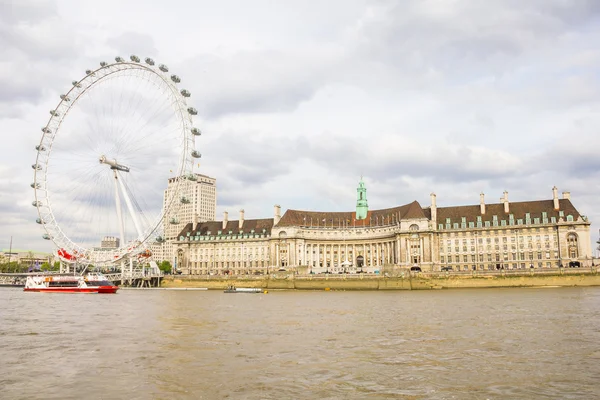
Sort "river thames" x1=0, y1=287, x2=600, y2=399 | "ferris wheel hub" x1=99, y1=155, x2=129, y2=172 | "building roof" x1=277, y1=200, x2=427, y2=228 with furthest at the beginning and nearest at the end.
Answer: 1. "building roof" x1=277, y1=200, x2=427, y2=228
2. "ferris wheel hub" x1=99, y1=155, x2=129, y2=172
3. "river thames" x1=0, y1=287, x2=600, y2=399

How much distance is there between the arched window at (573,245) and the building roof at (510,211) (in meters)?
3.91

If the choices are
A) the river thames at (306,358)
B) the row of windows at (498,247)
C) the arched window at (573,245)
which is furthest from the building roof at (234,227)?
the river thames at (306,358)

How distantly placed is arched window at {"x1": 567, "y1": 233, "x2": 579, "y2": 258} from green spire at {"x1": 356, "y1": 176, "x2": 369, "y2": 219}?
5669cm

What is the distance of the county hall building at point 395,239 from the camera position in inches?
4702

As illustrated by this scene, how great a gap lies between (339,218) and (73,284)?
7860 cm

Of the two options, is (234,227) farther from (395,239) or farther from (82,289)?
(82,289)

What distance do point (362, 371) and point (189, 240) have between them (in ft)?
472

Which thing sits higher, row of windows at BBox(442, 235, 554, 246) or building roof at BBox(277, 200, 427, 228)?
building roof at BBox(277, 200, 427, 228)

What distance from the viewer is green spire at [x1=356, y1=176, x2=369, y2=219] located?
519 ft

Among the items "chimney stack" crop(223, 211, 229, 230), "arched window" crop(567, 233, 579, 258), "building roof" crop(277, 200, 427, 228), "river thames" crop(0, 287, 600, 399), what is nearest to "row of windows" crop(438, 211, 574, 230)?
"arched window" crop(567, 233, 579, 258)

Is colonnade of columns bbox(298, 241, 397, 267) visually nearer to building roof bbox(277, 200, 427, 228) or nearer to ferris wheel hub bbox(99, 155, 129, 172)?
building roof bbox(277, 200, 427, 228)

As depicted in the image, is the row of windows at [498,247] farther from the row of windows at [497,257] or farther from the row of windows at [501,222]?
the row of windows at [501,222]

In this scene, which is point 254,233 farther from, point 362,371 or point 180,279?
point 362,371

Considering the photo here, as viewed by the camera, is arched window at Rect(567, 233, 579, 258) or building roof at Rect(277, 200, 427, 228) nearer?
arched window at Rect(567, 233, 579, 258)
